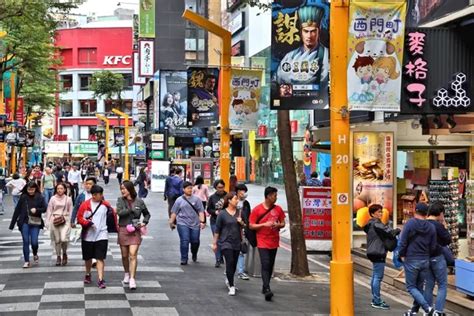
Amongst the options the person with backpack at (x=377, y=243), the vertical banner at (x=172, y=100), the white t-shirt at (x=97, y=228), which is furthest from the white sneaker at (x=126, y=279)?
the vertical banner at (x=172, y=100)

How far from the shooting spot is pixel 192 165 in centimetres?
4178

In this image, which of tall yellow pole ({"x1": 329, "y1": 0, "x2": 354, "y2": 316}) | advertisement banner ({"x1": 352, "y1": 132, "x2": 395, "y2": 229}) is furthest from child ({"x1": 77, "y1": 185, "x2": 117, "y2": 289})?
advertisement banner ({"x1": 352, "y1": 132, "x2": 395, "y2": 229})

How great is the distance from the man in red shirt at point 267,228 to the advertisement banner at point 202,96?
7200 millimetres

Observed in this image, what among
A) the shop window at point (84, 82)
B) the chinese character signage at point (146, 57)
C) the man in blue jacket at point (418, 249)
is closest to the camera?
the man in blue jacket at point (418, 249)

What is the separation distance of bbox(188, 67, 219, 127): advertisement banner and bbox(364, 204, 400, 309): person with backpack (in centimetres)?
796

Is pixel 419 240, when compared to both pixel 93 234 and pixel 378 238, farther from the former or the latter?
pixel 93 234

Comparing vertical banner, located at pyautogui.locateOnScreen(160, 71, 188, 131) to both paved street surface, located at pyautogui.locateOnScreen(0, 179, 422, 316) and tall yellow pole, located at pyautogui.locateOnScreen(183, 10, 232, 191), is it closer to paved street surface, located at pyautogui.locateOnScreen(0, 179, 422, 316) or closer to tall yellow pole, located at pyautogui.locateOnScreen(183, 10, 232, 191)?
tall yellow pole, located at pyautogui.locateOnScreen(183, 10, 232, 191)

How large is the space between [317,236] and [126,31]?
90332 millimetres

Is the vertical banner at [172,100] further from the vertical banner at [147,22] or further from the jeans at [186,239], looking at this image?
the jeans at [186,239]

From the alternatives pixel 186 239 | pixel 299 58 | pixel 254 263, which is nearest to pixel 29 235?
pixel 186 239

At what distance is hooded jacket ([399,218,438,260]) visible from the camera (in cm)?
961

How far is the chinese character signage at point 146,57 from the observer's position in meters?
69.9

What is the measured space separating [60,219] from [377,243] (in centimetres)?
623

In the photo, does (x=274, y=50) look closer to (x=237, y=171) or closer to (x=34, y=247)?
(x=34, y=247)
